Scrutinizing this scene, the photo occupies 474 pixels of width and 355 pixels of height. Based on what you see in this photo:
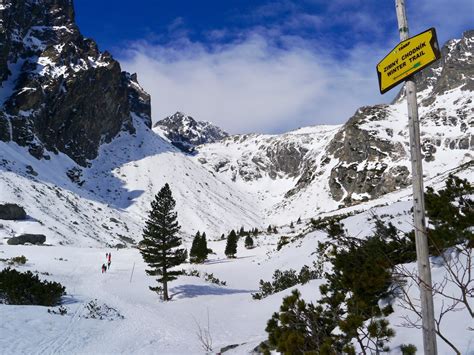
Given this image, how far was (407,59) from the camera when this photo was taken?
149 inches

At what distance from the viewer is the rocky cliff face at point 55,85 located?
9104 cm

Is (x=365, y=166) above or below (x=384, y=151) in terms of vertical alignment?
below

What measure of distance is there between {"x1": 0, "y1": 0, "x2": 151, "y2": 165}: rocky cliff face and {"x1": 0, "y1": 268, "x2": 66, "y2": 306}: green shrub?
7426 cm

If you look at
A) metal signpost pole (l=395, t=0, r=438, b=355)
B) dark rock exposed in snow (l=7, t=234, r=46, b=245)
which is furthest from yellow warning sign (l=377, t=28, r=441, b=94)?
dark rock exposed in snow (l=7, t=234, r=46, b=245)

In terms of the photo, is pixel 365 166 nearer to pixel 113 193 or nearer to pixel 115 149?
pixel 113 193

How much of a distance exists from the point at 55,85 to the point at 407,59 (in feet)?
374

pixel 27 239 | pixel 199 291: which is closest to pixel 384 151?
pixel 199 291

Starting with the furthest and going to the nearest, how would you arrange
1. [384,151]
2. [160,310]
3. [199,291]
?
[384,151] → [199,291] → [160,310]

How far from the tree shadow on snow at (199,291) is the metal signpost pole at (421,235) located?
22325mm

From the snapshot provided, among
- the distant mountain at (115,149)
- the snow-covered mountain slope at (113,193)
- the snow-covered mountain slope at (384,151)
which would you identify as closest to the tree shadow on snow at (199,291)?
the snow-covered mountain slope at (113,193)

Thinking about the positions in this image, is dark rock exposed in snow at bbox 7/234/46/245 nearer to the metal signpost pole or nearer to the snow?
the snow

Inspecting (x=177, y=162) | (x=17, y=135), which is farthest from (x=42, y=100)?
(x=177, y=162)

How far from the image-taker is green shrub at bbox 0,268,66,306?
52.1 ft

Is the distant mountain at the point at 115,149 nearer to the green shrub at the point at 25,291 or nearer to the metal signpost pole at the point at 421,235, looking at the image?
the green shrub at the point at 25,291
